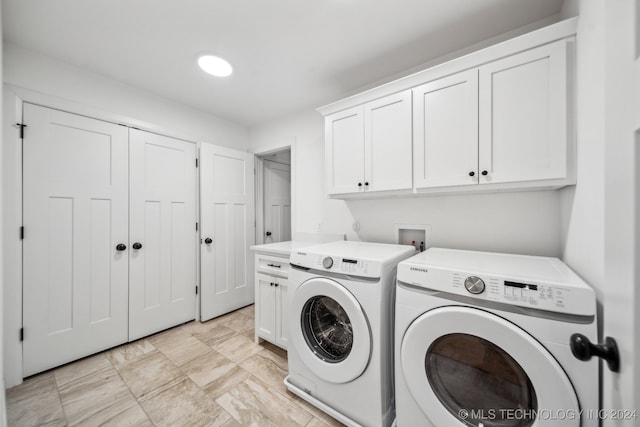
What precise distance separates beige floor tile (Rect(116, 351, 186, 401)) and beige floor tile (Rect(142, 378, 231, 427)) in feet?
0.25

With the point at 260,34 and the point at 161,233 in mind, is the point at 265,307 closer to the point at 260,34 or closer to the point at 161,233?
the point at 161,233

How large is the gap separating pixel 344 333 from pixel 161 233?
2038mm

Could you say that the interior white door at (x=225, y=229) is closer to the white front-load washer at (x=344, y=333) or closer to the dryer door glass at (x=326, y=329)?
the white front-load washer at (x=344, y=333)

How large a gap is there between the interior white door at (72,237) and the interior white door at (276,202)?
1570 mm

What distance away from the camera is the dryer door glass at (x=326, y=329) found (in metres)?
1.41

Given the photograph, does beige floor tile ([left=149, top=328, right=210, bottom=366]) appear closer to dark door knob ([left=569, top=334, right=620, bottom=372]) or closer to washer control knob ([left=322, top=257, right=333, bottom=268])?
washer control knob ([left=322, top=257, right=333, bottom=268])

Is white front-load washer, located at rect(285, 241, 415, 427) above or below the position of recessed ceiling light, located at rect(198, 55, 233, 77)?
below

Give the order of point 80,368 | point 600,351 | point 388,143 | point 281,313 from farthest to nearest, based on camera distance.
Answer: point 281,313, point 80,368, point 388,143, point 600,351

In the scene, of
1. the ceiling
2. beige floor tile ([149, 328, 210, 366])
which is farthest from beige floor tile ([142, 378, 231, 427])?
the ceiling

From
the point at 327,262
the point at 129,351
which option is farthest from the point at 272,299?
the point at 129,351

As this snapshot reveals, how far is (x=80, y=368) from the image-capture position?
5.85ft

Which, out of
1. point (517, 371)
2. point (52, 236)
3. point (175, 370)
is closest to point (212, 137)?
point (52, 236)

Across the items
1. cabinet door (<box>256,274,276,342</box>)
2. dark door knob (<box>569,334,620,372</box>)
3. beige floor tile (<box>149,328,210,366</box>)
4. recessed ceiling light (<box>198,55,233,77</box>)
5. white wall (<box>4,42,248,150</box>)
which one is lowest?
beige floor tile (<box>149,328,210,366</box>)

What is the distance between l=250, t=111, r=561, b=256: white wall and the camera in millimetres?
1437
